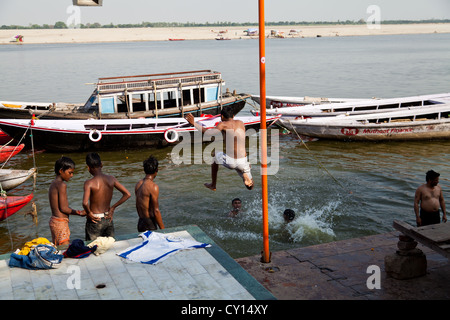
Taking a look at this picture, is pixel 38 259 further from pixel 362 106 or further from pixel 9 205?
pixel 362 106

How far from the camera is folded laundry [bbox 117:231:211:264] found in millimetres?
6059

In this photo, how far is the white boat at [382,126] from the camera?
1920cm

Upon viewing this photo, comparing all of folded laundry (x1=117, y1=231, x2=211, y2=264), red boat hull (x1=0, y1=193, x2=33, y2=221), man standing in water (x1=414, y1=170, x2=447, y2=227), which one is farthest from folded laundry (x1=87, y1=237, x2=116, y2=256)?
red boat hull (x1=0, y1=193, x2=33, y2=221)

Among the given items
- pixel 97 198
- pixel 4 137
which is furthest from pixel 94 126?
pixel 97 198

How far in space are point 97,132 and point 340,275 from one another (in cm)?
1357

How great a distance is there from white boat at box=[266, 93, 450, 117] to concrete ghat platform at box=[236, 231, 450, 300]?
1337 centimetres

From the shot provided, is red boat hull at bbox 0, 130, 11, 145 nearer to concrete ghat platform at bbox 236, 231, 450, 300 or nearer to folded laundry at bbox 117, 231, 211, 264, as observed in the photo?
folded laundry at bbox 117, 231, 211, 264

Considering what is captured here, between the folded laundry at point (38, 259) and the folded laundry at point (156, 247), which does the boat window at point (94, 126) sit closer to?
the folded laundry at point (156, 247)

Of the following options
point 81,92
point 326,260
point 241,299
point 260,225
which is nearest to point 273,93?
point 81,92

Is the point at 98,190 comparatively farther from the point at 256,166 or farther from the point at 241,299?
the point at 256,166

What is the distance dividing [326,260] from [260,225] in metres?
3.38

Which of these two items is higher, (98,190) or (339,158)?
(98,190)

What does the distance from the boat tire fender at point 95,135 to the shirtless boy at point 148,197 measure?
451 inches

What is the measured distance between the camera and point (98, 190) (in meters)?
7.30
